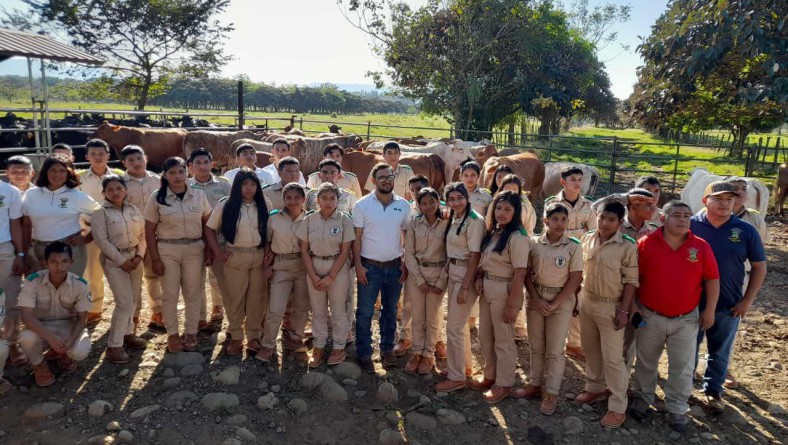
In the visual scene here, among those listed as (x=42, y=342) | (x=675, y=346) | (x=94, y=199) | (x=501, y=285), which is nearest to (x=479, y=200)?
(x=501, y=285)

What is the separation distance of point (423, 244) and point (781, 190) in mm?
9608

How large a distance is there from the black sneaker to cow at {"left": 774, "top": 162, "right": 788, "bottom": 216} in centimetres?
982

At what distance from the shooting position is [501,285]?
11.9 feet

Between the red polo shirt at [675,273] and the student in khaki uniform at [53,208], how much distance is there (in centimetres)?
422

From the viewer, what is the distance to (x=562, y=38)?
20.2 metres

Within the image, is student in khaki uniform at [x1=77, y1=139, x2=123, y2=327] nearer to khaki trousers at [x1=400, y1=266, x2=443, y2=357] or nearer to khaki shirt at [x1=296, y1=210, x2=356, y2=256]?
khaki shirt at [x1=296, y1=210, x2=356, y2=256]

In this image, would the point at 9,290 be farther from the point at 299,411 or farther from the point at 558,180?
the point at 558,180

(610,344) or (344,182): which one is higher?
(344,182)

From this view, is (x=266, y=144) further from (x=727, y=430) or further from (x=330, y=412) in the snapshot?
(x=727, y=430)

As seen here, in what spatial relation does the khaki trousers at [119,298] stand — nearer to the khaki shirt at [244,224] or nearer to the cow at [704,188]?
the khaki shirt at [244,224]

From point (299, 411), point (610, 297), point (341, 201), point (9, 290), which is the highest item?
point (341, 201)

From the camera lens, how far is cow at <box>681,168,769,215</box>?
7.53m

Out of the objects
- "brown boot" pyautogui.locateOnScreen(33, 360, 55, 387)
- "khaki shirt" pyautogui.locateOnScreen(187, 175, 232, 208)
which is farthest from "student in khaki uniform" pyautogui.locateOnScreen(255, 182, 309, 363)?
"brown boot" pyautogui.locateOnScreen(33, 360, 55, 387)

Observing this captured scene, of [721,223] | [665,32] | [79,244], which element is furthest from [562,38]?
[79,244]
